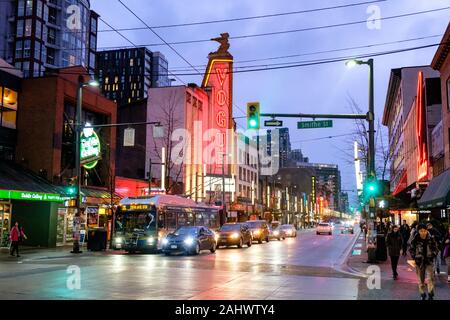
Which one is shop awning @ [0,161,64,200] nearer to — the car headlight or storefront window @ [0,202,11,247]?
storefront window @ [0,202,11,247]

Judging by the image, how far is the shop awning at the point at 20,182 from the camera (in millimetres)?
27281

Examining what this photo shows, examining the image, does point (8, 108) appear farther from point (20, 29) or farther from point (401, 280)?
point (20, 29)

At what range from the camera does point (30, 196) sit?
1113 inches

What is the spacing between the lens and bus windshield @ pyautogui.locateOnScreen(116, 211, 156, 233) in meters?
29.3

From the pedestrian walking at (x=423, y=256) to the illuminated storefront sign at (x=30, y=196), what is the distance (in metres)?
21.1

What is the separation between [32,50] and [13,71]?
Result: 65.2 metres

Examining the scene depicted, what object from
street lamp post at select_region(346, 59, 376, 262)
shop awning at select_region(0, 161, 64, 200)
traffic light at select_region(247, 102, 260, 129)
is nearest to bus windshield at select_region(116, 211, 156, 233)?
shop awning at select_region(0, 161, 64, 200)

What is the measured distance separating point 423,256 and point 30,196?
877 inches

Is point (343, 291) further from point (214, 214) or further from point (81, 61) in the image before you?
point (81, 61)

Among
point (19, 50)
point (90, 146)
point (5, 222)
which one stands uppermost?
point (19, 50)

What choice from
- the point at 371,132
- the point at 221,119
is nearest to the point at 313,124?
the point at 371,132

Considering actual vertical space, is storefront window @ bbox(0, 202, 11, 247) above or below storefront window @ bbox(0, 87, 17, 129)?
below

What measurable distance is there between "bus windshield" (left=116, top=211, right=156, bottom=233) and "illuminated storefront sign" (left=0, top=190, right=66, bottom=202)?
4096 mm

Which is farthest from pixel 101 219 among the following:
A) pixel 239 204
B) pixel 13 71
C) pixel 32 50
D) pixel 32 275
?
pixel 32 50
